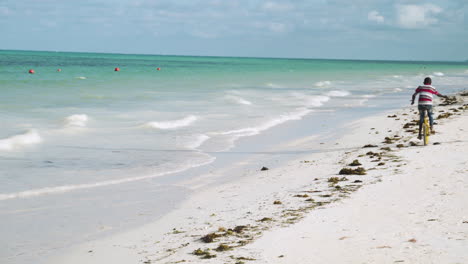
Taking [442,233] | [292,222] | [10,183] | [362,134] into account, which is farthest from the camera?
[362,134]

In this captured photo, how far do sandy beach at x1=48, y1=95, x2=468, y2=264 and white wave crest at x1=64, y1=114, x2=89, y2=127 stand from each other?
10.1 metres

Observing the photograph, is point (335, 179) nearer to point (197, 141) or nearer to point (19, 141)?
point (197, 141)

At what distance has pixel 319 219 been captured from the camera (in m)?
7.41

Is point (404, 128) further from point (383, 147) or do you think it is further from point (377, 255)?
point (377, 255)

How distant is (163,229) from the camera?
7.84 m

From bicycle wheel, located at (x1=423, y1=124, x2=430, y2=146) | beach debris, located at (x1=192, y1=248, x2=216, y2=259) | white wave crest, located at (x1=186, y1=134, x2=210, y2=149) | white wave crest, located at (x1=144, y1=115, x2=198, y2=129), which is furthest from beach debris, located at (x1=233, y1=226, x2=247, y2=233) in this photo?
white wave crest, located at (x1=144, y1=115, x2=198, y2=129)

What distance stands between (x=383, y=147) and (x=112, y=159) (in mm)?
7174

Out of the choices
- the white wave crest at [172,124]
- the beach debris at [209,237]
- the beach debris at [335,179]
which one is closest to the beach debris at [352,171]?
the beach debris at [335,179]

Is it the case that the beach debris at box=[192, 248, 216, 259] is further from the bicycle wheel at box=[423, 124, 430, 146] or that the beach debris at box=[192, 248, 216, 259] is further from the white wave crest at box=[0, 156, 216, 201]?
the bicycle wheel at box=[423, 124, 430, 146]

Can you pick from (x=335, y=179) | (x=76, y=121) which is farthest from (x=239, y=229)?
(x=76, y=121)

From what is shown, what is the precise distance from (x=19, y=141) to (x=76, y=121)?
5.29 metres

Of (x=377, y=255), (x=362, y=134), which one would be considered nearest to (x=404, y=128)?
(x=362, y=134)

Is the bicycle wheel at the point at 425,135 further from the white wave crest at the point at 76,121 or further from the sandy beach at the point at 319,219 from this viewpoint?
the white wave crest at the point at 76,121

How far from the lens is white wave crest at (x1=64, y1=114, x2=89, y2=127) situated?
20.3 m
